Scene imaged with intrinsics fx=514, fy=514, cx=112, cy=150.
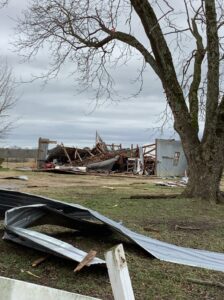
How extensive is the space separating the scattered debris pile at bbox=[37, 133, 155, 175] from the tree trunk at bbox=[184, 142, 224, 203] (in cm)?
2200

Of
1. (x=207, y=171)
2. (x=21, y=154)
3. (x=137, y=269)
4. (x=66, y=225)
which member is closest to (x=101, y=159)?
(x=21, y=154)

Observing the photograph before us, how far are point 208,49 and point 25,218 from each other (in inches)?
342

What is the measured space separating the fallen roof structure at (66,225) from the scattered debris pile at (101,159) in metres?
27.8

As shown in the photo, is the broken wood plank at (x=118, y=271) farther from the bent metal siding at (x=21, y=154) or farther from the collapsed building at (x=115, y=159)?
the bent metal siding at (x=21, y=154)

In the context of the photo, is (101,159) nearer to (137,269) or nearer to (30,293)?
(137,269)

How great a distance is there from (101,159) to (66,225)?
32.0 metres

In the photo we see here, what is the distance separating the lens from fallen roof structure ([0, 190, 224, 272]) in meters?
5.87

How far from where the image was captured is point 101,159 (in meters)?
39.2

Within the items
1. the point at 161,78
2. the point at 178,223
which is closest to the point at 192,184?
the point at 161,78

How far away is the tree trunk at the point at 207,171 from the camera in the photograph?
13352 millimetres

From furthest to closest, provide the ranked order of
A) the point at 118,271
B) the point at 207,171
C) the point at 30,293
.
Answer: the point at 207,171, the point at 30,293, the point at 118,271

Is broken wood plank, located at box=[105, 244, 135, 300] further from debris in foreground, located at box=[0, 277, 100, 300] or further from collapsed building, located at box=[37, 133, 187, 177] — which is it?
collapsed building, located at box=[37, 133, 187, 177]

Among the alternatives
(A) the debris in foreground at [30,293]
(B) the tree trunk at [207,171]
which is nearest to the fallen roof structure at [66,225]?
(A) the debris in foreground at [30,293]

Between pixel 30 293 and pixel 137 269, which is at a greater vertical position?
pixel 30 293
